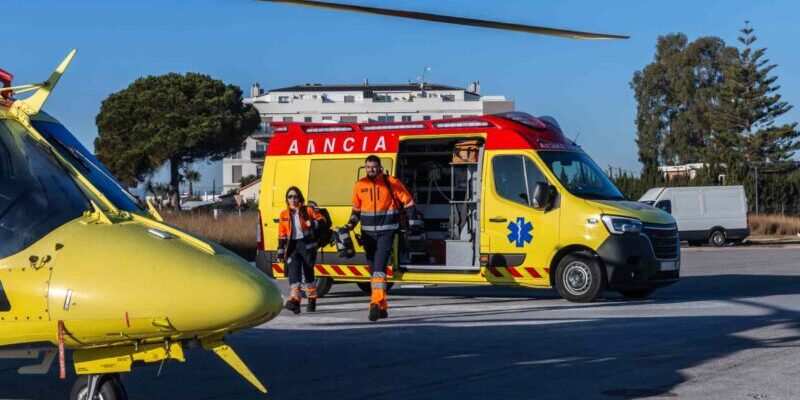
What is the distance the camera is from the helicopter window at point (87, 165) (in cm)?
742

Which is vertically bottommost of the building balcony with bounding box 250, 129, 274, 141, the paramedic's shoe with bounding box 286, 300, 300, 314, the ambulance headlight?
the paramedic's shoe with bounding box 286, 300, 300, 314

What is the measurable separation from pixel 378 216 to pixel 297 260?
150 centimetres

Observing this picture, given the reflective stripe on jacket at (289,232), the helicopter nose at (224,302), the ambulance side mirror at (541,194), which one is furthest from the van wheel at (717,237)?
the helicopter nose at (224,302)

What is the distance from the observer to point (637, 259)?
49.0 feet

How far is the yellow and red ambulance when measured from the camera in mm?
15008

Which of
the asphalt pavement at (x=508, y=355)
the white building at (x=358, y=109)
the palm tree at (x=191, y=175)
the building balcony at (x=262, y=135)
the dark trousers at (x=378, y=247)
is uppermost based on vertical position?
the white building at (x=358, y=109)

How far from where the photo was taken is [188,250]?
6.74m

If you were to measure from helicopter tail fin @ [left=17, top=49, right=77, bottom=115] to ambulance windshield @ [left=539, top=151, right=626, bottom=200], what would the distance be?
28.5ft

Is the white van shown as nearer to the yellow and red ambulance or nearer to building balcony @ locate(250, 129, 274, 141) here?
the yellow and red ambulance

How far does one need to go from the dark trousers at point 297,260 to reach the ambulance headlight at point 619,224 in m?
3.88

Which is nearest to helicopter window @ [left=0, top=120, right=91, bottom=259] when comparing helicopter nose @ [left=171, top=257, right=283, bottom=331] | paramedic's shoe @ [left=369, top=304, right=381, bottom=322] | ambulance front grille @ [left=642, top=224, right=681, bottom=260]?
helicopter nose @ [left=171, top=257, right=283, bottom=331]

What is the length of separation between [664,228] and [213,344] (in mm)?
9846

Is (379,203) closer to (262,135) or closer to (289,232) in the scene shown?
(289,232)

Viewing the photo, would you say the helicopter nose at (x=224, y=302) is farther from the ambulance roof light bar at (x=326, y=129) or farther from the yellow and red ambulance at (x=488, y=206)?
the ambulance roof light bar at (x=326, y=129)
